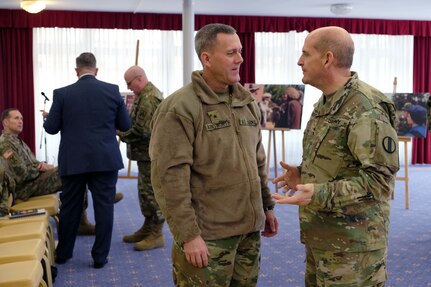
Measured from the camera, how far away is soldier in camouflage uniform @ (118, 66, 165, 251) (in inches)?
167

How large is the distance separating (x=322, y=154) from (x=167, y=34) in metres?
7.49

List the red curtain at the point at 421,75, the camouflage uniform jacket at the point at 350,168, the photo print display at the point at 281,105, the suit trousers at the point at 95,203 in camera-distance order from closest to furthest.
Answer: the camouflage uniform jacket at the point at 350,168 → the suit trousers at the point at 95,203 → the photo print display at the point at 281,105 → the red curtain at the point at 421,75

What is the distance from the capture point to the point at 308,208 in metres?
2.03

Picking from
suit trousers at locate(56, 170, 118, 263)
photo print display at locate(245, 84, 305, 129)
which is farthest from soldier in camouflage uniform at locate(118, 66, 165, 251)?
photo print display at locate(245, 84, 305, 129)

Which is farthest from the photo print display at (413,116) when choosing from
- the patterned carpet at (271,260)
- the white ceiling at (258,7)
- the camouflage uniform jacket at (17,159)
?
the camouflage uniform jacket at (17,159)

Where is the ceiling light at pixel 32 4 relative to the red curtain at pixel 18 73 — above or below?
above

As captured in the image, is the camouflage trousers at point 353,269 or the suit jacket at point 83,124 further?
the suit jacket at point 83,124

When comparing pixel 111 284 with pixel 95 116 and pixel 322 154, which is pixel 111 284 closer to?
pixel 95 116

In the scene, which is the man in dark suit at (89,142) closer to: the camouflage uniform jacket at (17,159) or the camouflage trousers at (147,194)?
the camouflage trousers at (147,194)

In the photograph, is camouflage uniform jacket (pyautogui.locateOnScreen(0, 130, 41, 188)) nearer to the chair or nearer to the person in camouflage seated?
the person in camouflage seated

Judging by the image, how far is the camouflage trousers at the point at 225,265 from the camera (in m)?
2.01

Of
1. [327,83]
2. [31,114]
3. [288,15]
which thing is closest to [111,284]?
[327,83]

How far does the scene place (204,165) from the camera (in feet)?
6.63

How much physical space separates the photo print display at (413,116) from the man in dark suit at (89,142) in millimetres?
4014
